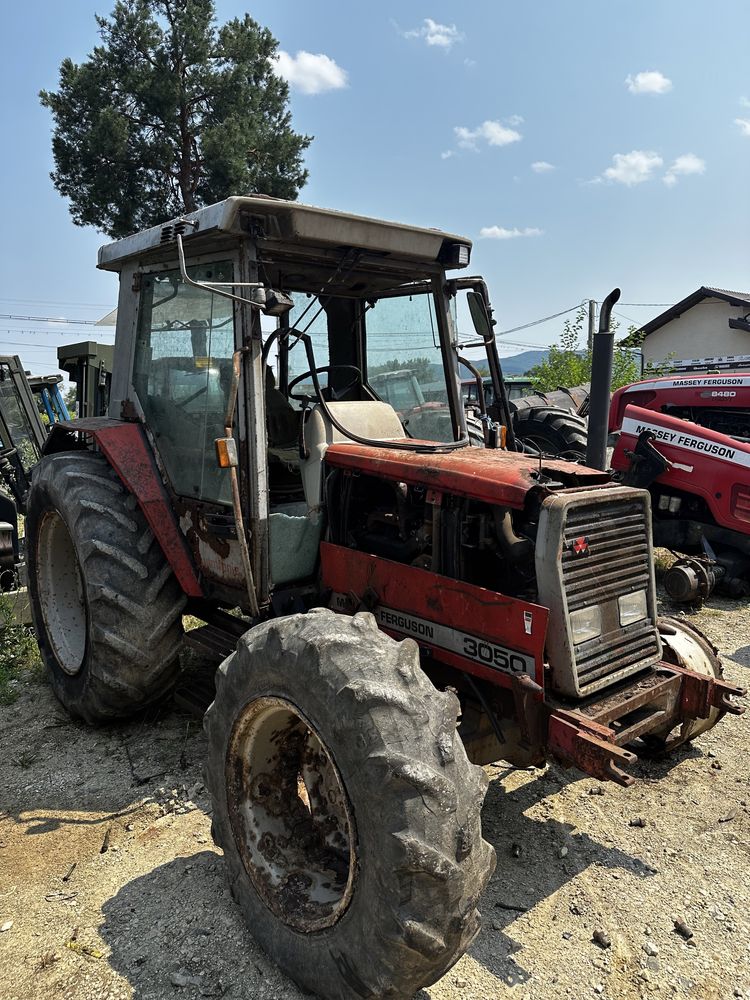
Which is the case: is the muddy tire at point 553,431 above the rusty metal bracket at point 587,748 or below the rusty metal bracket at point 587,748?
above

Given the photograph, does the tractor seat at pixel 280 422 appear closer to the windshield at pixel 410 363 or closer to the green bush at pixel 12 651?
the windshield at pixel 410 363

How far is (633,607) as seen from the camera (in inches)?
117

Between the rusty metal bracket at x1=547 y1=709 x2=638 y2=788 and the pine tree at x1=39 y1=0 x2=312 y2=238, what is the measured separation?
16.0 m

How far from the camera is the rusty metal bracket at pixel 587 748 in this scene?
2369 millimetres

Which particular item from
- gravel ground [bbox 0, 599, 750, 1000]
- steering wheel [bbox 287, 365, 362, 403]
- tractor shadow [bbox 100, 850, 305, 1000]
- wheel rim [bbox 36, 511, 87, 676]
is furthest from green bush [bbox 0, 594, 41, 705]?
steering wheel [bbox 287, 365, 362, 403]

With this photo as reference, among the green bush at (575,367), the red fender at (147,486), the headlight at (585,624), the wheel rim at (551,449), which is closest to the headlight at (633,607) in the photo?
the headlight at (585,624)

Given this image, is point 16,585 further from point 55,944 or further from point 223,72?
point 223,72

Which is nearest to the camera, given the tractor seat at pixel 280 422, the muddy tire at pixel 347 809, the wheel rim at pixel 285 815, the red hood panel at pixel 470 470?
the muddy tire at pixel 347 809

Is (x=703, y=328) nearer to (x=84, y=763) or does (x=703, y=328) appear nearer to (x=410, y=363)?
(x=410, y=363)

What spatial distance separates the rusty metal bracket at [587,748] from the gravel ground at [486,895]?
58cm

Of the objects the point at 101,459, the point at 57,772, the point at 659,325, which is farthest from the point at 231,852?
the point at 659,325

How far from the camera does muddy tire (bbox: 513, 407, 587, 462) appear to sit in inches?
325

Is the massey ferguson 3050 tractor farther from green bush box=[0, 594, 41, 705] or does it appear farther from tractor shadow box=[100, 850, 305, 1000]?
green bush box=[0, 594, 41, 705]

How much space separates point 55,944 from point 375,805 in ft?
4.40
